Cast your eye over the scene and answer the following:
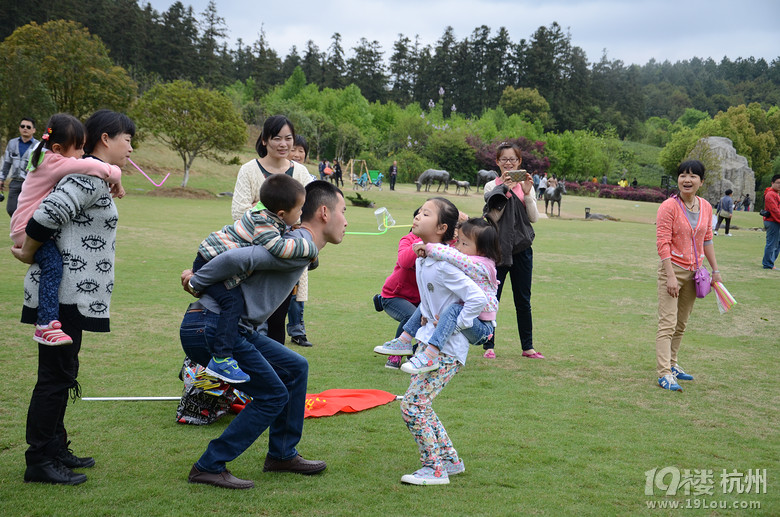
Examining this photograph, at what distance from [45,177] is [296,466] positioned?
221 centimetres

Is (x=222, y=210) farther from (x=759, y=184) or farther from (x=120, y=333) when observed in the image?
(x=759, y=184)

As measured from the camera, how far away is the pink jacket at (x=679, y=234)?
19.6 ft

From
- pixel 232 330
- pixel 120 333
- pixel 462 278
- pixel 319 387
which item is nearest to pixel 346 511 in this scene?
pixel 232 330

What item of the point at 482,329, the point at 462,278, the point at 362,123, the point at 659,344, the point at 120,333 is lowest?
the point at 120,333

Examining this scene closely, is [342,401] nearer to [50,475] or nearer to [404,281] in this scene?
[404,281]

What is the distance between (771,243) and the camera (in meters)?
16.2

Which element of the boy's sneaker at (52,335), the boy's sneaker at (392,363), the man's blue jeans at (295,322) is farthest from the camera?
the man's blue jeans at (295,322)

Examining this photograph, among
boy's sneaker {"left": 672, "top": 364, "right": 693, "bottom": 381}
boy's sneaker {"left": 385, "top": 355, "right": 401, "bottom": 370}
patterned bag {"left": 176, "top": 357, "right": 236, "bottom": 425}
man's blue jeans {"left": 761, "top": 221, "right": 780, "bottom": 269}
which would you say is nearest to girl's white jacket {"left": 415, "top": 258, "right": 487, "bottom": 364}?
patterned bag {"left": 176, "top": 357, "right": 236, "bottom": 425}

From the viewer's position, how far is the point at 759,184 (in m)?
76.9

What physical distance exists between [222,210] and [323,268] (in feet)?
48.6

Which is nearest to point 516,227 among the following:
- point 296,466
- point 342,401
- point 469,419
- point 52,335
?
point 469,419

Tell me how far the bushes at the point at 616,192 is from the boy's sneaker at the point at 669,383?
179 feet

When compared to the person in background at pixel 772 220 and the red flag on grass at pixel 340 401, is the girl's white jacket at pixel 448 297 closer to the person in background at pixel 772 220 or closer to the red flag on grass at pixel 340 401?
the red flag on grass at pixel 340 401

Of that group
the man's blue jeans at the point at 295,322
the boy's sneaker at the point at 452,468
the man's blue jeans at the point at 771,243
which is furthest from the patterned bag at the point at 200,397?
the man's blue jeans at the point at 771,243
